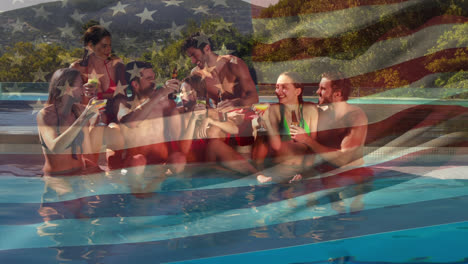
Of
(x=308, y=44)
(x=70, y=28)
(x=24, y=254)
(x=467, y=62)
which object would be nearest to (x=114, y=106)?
(x=70, y=28)

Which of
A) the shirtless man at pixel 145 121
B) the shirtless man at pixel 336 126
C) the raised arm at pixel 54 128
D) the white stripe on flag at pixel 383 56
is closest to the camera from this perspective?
the raised arm at pixel 54 128

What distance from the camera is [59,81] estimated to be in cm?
560

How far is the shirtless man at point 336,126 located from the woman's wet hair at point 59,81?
2723mm

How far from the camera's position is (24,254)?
4.45 meters

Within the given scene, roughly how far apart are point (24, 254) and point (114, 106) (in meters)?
2.69

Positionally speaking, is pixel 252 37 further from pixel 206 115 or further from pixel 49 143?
pixel 49 143

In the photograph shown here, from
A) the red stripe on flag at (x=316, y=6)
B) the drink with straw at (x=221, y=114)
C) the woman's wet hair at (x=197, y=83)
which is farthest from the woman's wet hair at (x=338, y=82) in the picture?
the red stripe on flag at (x=316, y=6)

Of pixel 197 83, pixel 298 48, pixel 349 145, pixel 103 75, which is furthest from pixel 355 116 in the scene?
pixel 298 48

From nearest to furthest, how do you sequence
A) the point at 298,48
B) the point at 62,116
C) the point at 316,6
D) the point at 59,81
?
1. the point at 59,81
2. the point at 62,116
3. the point at 298,48
4. the point at 316,6

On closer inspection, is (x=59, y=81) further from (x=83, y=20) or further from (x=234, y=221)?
(x=234, y=221)

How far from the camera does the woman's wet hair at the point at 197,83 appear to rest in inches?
275

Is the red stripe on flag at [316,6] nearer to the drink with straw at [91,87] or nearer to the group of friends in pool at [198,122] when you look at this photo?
the group of friends in pool at [198,122]

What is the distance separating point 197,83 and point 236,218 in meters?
2.15

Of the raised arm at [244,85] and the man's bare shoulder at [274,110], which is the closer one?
the man's bare shoulder at [274,110]
